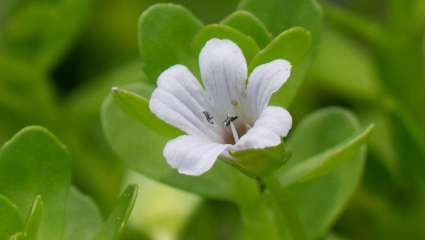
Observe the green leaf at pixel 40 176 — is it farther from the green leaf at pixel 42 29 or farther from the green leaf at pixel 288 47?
the green leaf at pixel 42 29

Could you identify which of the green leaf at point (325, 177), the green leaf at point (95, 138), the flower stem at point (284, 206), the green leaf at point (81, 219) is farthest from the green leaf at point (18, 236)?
the green leaf at point (95, 138)

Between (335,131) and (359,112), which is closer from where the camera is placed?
(335,131)

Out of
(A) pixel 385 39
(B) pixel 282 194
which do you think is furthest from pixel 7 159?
(A) pixel 385 39

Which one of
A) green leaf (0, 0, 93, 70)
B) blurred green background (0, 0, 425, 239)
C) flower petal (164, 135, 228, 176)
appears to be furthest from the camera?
green leaf (0, 0, 93, 70)

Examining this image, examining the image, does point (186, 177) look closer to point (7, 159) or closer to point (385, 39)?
point (7, 159)

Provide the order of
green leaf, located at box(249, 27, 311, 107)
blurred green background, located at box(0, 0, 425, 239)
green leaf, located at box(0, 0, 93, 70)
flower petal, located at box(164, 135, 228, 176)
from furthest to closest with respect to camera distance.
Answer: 1. green leaf, located at box(0, 0, 93, 70)
2. blurred green background, located at box(0, 0, 425, 239)
3. green leaf, located at box(249, 27, 311, 107)
4. flower petal, located at box(164, 135, 228, 176)

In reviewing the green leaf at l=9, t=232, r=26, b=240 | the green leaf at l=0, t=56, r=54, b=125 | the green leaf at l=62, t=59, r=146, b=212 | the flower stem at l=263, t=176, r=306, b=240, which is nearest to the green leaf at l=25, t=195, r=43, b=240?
the green leaf at l=9, t=232, r=26, b=240

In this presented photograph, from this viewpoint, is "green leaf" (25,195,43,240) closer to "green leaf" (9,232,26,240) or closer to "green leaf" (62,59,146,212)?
"green leaf" (9,232,26,240)
